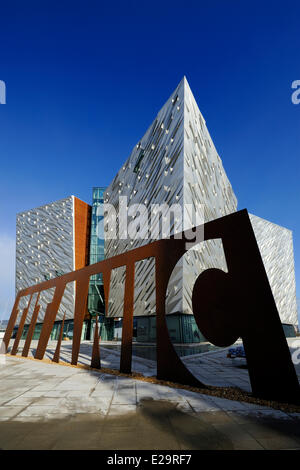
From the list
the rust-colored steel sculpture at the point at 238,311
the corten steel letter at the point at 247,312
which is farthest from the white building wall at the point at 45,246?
the corten steel letter at the point at 247,312

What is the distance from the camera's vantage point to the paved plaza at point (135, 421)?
3.46 metres

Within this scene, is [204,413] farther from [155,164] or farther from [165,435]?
[155,164]

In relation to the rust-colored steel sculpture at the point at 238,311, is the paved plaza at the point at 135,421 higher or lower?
lower

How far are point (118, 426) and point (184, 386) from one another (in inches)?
126

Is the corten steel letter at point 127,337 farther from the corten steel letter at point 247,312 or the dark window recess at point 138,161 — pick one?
the dark window recess at point 138,161

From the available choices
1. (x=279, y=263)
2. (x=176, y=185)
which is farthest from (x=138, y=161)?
(x=279, y=263)

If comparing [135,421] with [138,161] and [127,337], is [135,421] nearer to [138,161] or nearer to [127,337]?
[127,337]

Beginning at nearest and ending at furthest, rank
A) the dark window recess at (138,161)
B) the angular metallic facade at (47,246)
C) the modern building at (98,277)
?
the dark window recess at (138,161), the modern building at (98,277), the angular metallic facade at (47,246)

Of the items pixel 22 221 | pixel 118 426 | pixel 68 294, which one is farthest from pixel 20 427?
pixel 22 221

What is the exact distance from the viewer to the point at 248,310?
5902 mm

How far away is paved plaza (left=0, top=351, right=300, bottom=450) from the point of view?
3.46 m

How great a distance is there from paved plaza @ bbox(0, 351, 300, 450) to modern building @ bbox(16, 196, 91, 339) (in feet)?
113

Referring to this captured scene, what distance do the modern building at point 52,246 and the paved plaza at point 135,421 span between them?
3434 cm

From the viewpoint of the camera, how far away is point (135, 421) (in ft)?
14.0
